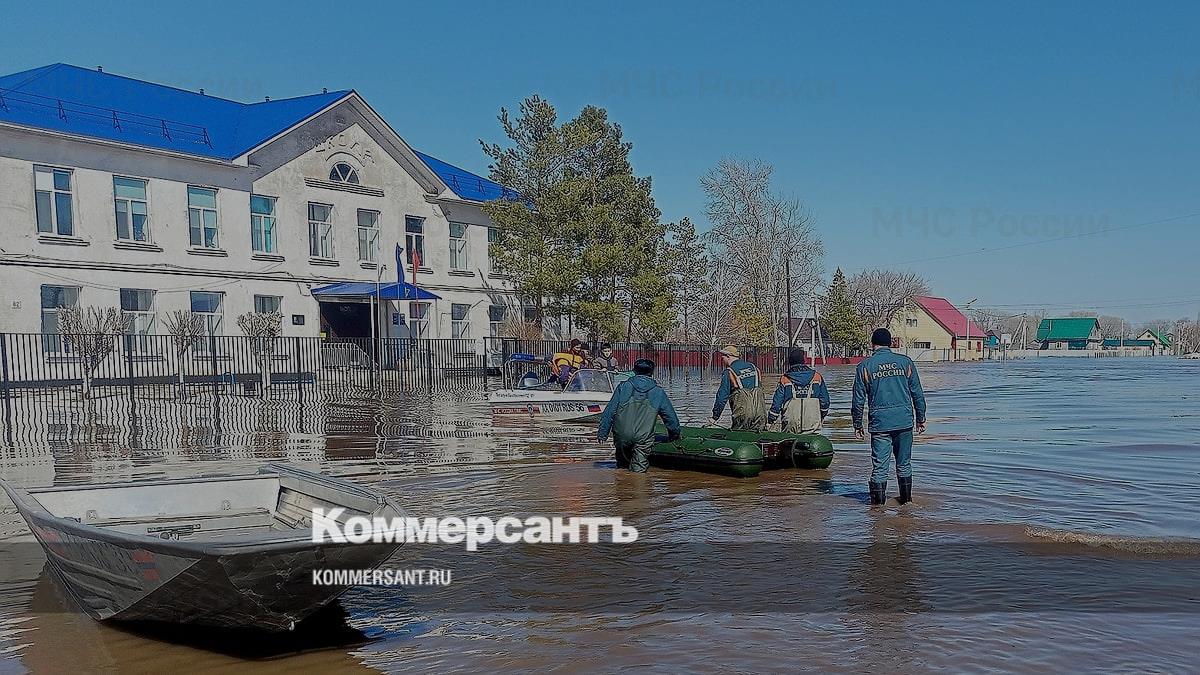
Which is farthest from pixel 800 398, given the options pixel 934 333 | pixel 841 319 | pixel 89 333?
pixel 934 333

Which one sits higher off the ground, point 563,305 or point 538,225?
point 538,225

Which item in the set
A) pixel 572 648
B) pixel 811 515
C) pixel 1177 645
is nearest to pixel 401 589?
pixel 572 648

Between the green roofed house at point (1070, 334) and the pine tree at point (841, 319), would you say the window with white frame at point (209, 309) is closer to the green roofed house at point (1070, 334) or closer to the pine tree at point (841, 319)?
the pine tree at point (841, 319)

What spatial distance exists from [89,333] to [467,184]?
70.7ft

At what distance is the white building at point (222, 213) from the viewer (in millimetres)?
26562

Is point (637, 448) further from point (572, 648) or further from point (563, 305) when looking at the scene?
point (563, 305)

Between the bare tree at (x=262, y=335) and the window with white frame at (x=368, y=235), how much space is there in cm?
586

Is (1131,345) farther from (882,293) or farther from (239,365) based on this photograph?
(239,365)

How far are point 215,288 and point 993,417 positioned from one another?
2494 centimetres

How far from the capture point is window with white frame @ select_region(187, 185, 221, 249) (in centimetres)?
3014

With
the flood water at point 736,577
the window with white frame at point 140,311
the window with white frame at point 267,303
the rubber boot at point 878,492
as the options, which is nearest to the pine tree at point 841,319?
the window with white frame at point 267,303

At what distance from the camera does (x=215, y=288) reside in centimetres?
3061

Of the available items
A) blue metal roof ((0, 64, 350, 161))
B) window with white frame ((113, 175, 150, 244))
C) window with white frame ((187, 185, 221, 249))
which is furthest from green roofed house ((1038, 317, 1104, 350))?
window with white frame ((113, 175, 150, 244))

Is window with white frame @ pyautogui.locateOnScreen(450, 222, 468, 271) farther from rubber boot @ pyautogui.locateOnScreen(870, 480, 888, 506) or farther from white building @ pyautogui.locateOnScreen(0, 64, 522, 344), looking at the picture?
rubber boot @ pyautogui.locateOnScreen(870, 480, 888, 506)
